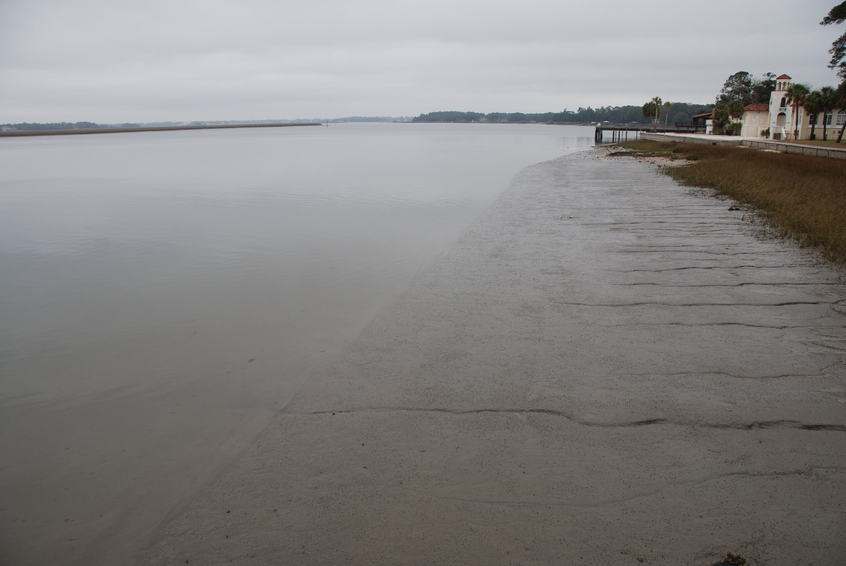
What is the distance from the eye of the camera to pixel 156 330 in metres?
8.51

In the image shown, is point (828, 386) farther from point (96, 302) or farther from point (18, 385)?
point (96, 302)

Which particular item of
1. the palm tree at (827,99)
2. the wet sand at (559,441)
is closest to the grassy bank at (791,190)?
the wet sand at (559,441)


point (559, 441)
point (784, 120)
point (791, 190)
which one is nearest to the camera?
point (559, 441)

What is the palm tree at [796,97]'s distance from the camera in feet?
197

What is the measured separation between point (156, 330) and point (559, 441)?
6.32 metres

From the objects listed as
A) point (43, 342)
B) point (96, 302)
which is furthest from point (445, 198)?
point (43, 342)

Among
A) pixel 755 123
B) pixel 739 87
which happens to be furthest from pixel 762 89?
pixel 755 123

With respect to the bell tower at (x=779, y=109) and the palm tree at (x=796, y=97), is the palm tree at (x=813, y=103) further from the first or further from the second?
the bell tower at (x=779, y=109)

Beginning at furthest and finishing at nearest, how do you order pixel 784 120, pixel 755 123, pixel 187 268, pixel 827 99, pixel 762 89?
1. pixel 762 89
2. pixel 755 123
3. pixel 784 120
4. pixel 827 99
5. pixel 187 268

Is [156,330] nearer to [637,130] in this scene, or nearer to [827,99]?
[827,99]

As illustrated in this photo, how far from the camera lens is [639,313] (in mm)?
8180

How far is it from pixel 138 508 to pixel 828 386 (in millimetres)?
6395

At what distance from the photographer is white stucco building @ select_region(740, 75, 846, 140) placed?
200 feet

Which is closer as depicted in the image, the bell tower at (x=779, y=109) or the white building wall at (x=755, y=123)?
the bell tower at (x=779, y=109)
